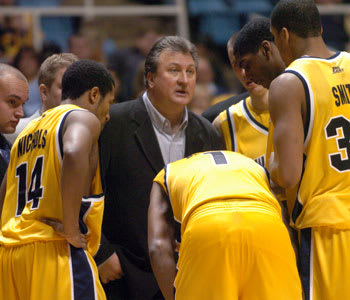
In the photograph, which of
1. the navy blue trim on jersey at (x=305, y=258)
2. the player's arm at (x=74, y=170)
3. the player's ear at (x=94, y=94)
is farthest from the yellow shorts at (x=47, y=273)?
the navy blue trim on jersey at (x=305, y=258)

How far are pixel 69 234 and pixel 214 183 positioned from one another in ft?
2.95

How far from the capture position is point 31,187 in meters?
4.09

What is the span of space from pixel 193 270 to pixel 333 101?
1.18 metres

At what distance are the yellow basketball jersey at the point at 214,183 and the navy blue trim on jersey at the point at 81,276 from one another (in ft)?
2.07

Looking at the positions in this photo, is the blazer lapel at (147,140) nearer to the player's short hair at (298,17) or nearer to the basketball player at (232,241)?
the basketball player at (232,241)

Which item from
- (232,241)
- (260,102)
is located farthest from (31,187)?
(260,102)

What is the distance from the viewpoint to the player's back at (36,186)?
400 centimetres

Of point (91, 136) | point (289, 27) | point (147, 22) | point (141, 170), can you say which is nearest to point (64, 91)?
point (91, 136)

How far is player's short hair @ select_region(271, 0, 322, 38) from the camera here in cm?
396

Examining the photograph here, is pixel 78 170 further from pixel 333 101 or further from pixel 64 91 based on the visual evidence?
pixel 333 101

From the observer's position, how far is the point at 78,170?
12.7ft

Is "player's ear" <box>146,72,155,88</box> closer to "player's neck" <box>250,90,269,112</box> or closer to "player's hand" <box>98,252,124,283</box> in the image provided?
"player's neck" <box>250,90,269,112</box>

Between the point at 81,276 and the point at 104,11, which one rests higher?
the point at 104,11

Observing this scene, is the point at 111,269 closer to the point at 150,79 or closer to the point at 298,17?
the point at 150,79
